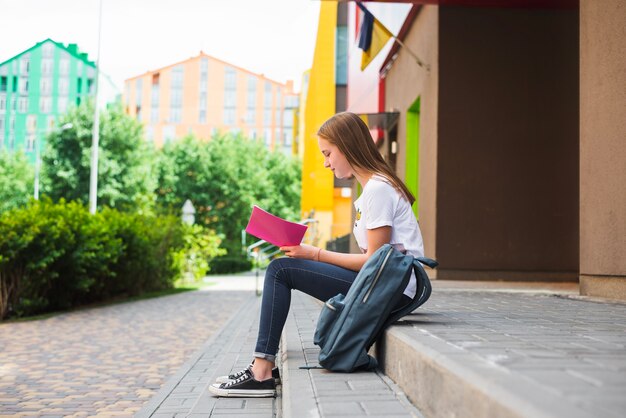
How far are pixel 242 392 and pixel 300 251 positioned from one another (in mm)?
924

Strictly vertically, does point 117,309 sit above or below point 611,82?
below

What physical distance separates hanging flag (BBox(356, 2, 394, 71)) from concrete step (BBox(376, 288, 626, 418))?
801 centimetres

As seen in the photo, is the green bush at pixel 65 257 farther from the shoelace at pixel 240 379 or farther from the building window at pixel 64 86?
the building window at pixel 64 86

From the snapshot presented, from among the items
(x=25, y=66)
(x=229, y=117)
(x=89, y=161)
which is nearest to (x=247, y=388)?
(x=25, y=66)

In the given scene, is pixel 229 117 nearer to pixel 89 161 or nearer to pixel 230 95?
pixel 230 95

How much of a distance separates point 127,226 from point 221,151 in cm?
3163

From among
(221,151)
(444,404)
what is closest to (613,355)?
(444,404)

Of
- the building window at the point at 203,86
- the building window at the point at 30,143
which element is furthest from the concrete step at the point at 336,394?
the building window at the point at 203,86

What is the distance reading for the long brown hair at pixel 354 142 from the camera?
13.1ft

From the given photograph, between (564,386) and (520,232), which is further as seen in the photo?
(520,232)

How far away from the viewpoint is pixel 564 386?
2148mm

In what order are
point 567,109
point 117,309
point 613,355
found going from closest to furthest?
point 613,355
point 567,109
point 117,309

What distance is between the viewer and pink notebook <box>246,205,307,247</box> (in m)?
3.76

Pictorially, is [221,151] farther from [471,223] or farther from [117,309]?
[471,223]
